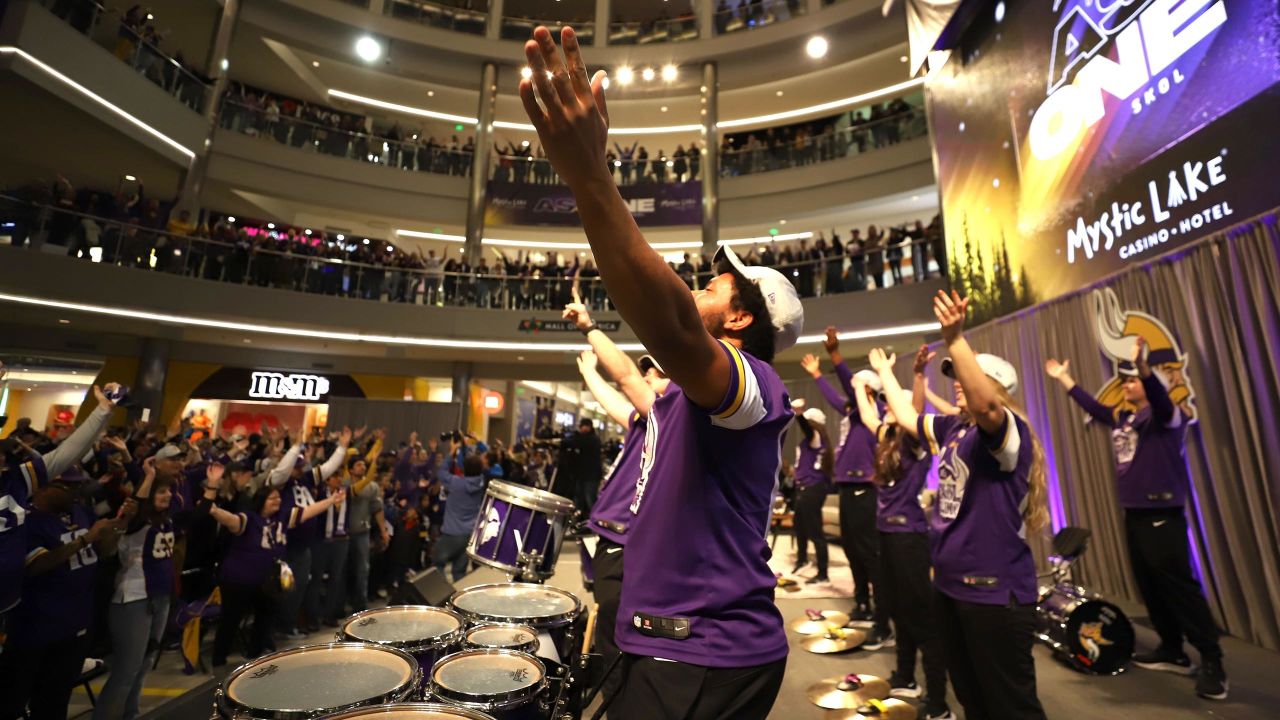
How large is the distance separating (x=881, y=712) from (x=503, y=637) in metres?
2.38

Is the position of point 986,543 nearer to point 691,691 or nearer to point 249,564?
point 691,691

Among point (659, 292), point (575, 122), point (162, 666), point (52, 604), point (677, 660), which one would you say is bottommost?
point (162, 666)

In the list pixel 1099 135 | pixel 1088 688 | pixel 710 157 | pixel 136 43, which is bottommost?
pixel 1088 688

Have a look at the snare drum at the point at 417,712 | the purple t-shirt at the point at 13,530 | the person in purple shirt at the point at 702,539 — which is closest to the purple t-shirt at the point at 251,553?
the purple t-shirt at the point at 13,530

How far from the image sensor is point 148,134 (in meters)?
12.7

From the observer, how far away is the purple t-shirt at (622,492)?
310cm

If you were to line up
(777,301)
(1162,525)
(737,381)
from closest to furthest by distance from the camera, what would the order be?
(737,381) < (777,301) < (1162,525)

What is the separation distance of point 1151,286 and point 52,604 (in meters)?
9.01

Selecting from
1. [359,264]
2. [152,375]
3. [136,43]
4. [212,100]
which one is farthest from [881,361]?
[212,100]

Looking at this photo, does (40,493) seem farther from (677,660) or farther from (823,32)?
(823,32)

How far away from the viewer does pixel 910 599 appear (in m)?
3.79

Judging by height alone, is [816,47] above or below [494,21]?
below

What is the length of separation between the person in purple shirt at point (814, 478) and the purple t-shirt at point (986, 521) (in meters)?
3.73

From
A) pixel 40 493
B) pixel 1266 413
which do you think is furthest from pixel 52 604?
pixel 1266 413
